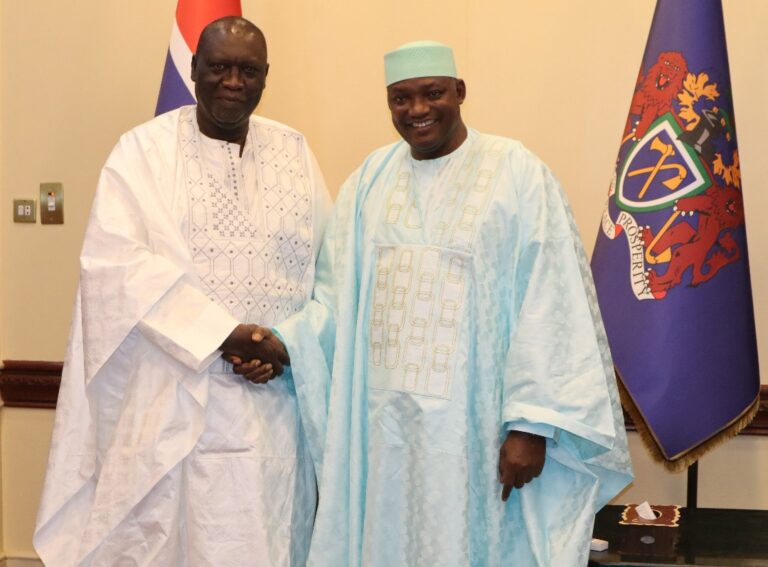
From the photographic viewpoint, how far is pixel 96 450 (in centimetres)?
291

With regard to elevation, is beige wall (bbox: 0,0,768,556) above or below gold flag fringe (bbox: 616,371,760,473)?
above

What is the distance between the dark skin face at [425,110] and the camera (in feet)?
8.93

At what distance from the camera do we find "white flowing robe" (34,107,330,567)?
2744mm

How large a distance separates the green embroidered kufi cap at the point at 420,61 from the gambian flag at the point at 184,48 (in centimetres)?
122

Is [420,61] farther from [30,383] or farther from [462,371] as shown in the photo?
[30,383]

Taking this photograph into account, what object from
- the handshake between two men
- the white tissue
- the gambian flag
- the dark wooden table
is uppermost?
the gambian flag

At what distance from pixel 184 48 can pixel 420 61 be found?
1353 millimetres

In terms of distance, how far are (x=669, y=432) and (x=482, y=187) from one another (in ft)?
3.83

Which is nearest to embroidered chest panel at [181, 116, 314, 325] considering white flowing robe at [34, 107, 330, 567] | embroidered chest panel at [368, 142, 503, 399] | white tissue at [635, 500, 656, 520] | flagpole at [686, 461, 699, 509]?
white flowing robe at [34, 107, 330, 567]

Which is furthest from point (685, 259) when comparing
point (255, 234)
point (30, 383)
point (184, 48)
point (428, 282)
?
point (30, 383)

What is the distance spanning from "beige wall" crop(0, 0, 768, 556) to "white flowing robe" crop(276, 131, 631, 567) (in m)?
1.35

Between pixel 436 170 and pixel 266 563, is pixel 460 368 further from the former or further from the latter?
pixel 266 563

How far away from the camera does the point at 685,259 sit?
337 cm

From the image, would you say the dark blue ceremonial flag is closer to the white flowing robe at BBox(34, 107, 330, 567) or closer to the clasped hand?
the clasped hand
